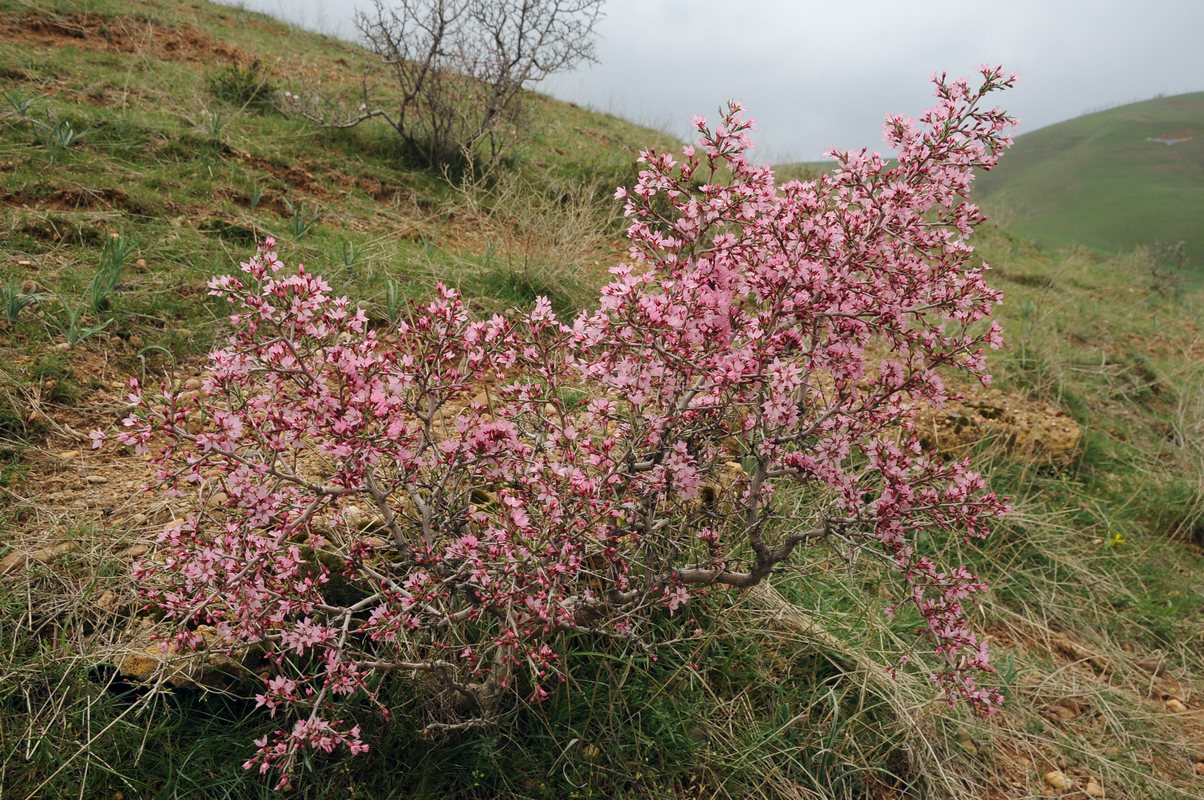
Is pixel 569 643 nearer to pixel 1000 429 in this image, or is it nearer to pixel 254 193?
pixel 1000 429

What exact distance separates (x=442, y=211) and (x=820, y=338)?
182 inches

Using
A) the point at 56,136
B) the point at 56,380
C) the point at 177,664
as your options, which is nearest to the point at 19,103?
the point at 56,136

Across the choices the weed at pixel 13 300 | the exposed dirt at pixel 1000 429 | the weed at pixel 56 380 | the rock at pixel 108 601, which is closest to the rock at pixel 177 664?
the rock at pixel 108 601

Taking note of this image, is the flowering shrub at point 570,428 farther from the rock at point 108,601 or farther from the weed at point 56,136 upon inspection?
the weed at point 56,136

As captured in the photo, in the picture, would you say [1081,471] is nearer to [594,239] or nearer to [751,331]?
[594,239]

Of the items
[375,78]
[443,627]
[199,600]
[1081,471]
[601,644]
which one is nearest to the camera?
[199,600]

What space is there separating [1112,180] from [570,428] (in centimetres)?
4010

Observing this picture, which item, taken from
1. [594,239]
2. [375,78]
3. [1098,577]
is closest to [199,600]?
[594,239]

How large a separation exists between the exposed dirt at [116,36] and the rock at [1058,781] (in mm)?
9129

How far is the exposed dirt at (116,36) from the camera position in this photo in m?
7.02

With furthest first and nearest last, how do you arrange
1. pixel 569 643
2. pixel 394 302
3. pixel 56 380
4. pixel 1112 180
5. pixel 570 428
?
pixel 1112 180 → pixel 394 302 → pixel 56 380 → pixel 569 643 → pixel 570 428

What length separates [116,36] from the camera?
7.45 m

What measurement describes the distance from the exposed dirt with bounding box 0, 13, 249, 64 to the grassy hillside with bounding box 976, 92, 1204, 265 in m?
12.7

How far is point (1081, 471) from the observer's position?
505 cm
